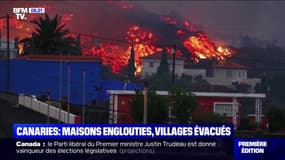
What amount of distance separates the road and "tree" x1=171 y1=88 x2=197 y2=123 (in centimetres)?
1200

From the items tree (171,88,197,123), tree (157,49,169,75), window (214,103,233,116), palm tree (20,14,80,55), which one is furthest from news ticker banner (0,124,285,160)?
tree (157,49,169,75)

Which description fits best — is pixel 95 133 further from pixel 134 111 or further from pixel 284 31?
pixel 284 31

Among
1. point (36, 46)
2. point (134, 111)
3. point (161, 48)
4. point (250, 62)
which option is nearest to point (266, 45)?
point (250, 62)

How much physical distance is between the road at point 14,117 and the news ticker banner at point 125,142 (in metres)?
32.3

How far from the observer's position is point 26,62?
8581cm

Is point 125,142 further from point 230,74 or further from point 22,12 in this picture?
point 230,74

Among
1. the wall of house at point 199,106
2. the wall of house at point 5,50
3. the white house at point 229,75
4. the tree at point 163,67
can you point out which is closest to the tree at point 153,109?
the wall of house at point 199,106

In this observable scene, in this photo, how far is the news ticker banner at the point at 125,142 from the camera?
77.3 ft

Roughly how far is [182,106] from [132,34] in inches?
4225

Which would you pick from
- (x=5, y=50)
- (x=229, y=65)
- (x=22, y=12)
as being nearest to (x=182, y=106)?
(x=5, y=50)

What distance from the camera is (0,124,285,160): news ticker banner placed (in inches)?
928

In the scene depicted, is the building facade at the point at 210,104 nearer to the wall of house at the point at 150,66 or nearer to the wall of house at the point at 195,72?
the wall of house at the point at 195,72

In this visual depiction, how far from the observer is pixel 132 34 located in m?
164

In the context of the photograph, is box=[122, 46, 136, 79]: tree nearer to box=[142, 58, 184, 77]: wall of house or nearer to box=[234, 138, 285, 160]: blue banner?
box=[142, 58, 184, 77]: wall of house
